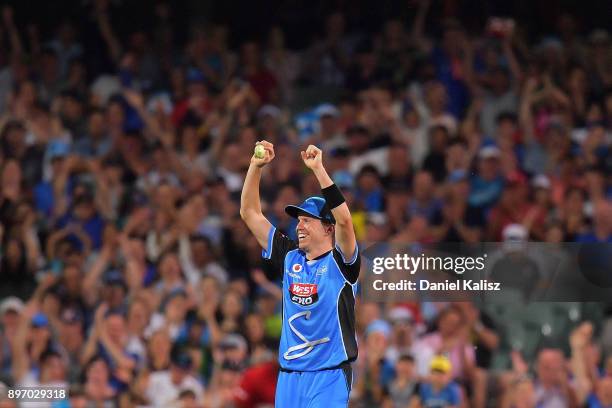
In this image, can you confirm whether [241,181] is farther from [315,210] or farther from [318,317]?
[318,317]

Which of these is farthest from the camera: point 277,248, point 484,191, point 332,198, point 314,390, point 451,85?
point 451,85

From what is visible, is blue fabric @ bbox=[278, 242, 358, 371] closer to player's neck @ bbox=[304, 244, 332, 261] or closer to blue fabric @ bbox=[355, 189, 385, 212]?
player's neck @ bbox=[304, 244, 332, 261]

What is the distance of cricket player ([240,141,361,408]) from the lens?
8047mm

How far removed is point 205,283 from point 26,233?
6.91 feet

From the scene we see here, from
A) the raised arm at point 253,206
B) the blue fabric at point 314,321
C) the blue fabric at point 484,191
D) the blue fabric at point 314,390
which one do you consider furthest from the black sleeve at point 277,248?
the blue fabric at point 484,191

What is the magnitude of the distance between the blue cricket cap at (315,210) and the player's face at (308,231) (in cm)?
4

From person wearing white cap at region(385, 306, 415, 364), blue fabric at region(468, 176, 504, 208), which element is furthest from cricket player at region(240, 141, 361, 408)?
blue fabric at region(468, 176, 504, 208)

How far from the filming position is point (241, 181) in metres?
14.0

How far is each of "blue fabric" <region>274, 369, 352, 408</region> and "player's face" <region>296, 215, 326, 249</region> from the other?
32.5 inches

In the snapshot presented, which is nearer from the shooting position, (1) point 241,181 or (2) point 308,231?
(2) point 308,231

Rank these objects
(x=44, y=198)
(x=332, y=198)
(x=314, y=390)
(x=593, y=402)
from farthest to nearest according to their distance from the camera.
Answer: (x=44, y=198) → (x=593, y=402) → (x=314, y=390) → (x=332, y=198)

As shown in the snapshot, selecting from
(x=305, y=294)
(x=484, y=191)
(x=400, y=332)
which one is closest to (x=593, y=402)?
(x=400, y=332)

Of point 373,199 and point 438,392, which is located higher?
point 373,199

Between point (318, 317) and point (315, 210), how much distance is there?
681mm
